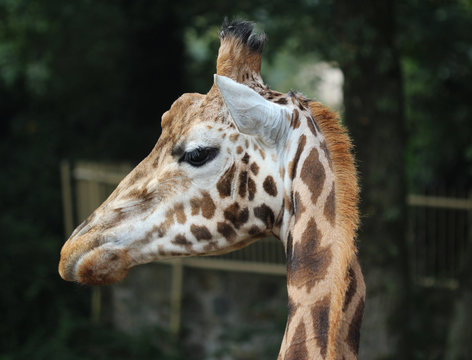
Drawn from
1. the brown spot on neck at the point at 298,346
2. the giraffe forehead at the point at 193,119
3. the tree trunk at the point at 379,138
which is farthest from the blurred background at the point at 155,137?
the brown spot on neck at the point at 298,346

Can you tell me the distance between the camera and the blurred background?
18.1ft

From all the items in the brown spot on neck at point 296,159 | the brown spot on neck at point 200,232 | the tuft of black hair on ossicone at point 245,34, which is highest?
the tuft of black hair on ossicone at point 245,34

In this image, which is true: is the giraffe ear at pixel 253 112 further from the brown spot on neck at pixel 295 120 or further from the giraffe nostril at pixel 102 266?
the giraffe nostril at pixel 102 266

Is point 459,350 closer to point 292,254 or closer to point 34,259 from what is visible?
point 292,254

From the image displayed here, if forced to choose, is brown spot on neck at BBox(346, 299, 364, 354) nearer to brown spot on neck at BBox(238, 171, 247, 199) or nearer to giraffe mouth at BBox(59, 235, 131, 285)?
brown spot on neck at BBox(238, 171, 247, 199)

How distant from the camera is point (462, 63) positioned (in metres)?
7.25

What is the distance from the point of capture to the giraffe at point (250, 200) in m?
2.20

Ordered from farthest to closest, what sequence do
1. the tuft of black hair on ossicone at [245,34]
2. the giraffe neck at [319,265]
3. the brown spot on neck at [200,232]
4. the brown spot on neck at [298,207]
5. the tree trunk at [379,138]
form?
the tree trunk at [379,138]
the tuft of black hair on ossicone at [245,34]
the brown spot on neck at [200,232]
the brown spot on neck at [298,207]
the giraffe neck at [319,265]

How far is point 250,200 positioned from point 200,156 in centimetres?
25

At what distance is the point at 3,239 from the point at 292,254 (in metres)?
7.05

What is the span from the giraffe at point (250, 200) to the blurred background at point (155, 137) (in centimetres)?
309

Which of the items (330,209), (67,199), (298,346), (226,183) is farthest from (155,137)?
(298,346)

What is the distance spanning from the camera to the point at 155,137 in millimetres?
10141

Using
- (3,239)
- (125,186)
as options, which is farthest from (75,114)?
(125,186)
